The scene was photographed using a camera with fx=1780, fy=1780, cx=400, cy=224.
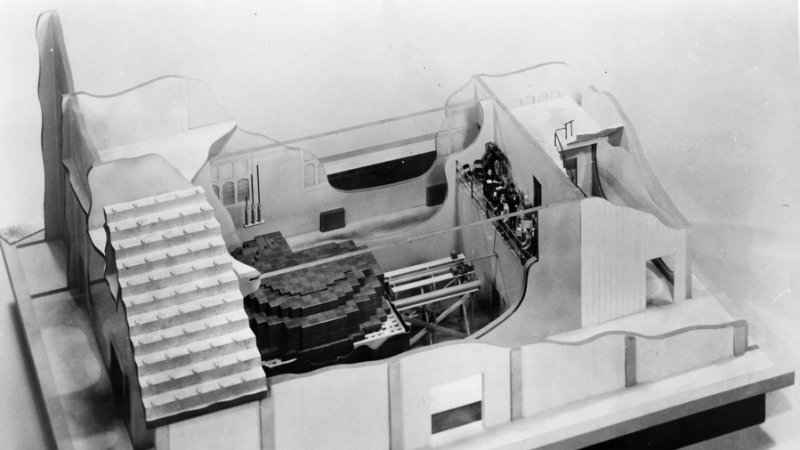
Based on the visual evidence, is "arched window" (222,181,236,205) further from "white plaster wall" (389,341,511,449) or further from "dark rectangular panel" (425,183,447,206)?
"white plaster wall" (389,341,511,449)

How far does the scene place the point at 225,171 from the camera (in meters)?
9.14

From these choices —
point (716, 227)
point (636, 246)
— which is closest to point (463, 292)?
point (636, 246)

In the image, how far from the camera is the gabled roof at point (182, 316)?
737 centimetres

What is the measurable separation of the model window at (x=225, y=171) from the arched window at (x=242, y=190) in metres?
0.07

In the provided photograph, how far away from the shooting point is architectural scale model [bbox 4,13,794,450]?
24.7ft

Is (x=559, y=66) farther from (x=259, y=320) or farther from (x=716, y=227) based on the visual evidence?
(x=259, y=320)

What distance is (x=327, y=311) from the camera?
8.29 meters

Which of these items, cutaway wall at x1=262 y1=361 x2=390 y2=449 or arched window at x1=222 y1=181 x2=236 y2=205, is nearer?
cutaway wall at x1=262 y1=361 x2=390 y2=449

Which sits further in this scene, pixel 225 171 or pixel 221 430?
pixel 225 171

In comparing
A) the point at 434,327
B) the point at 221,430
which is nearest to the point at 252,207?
the point at 434,327

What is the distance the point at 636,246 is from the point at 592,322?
43cm

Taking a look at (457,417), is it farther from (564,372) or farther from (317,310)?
(317,310)

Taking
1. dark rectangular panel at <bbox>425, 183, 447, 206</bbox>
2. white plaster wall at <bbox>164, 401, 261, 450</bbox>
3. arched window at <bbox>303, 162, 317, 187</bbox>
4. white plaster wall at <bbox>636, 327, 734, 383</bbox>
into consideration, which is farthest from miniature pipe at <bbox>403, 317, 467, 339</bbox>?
white plaster wall at <bbox>164, 401, 261, 450</bbox>

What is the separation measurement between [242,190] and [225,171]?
0.46 feet
